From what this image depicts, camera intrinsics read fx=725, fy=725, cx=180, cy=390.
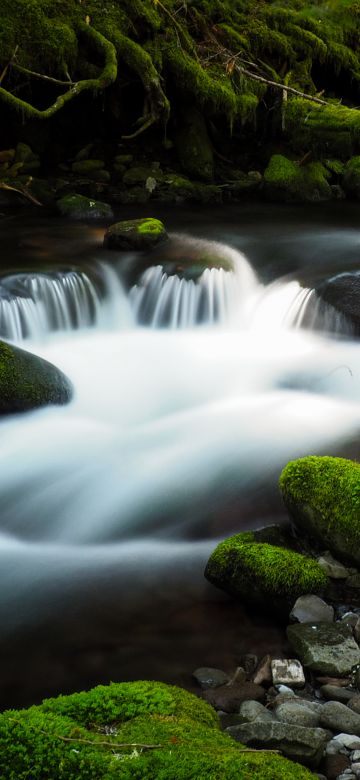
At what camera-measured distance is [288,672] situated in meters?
3.65

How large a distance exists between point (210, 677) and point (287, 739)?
0.81 metres

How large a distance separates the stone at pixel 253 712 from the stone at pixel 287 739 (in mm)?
299

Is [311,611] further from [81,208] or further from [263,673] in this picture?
[81,208]

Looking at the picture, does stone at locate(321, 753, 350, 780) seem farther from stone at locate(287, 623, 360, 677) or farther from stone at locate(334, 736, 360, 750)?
stone at locate(287, 623, 360, 677)

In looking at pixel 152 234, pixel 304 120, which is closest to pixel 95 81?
pixel 152 234

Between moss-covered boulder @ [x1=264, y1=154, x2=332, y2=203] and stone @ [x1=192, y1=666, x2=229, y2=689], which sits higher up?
moss-covered boulder @ [x1=264, y1=154, x2=332, y2=203]

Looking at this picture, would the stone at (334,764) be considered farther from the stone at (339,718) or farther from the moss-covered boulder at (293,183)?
the moss-covered boulder at (293,183)

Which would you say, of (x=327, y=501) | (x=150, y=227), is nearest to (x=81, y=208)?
(x=150, y=227)

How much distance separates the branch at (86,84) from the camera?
35.1ft

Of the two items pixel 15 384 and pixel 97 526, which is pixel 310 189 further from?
pixel 97 526

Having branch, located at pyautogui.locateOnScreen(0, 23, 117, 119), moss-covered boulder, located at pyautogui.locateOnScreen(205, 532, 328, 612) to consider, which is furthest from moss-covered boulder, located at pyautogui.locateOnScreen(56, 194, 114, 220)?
moss-covered boulder, located at pyautogui.locateOnScreen(205, 532, 328, 612)

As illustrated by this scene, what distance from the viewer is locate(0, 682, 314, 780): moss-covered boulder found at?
2.11m

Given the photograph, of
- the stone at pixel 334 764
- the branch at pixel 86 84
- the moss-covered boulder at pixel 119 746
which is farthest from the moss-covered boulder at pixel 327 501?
the branch at pixel 86 84

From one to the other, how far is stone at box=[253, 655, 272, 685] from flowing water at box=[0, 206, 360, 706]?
0.19 meters
